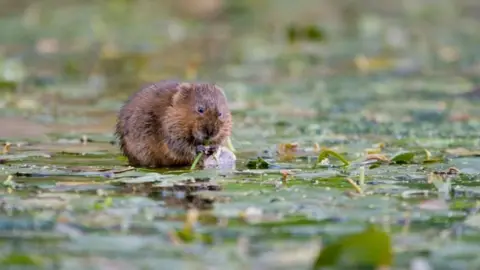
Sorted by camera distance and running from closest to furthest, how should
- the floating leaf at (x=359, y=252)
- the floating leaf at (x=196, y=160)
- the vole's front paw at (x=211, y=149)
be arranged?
the floating leaf at (x=359, y=252) < the floating leaf at (x=196, y=160) < the vole's front paw at (x=211, y=149)

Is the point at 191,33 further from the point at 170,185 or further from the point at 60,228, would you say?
the point at 60,228

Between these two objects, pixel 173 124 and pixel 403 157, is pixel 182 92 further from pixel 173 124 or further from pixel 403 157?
pixel 403 157

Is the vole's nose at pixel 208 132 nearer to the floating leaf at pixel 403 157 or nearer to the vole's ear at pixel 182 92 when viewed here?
the vole's ear at pixel 182 92

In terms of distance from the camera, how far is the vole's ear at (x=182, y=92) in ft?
25.4

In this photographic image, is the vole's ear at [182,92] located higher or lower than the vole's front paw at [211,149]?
higher

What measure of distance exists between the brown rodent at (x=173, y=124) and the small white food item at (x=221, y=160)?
72 millimetres

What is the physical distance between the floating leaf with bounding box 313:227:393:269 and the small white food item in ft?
9.85

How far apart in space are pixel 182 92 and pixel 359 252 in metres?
3.34

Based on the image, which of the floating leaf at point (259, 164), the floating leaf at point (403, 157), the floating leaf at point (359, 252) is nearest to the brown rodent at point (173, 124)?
the floating leaf at point (259, 164)

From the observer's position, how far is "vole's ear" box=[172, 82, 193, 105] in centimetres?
774

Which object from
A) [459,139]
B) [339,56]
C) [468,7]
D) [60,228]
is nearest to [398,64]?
[339,56]

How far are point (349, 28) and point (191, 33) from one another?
2909 mm

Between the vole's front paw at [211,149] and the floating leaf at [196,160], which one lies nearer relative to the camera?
the floating leaf at [196,160]

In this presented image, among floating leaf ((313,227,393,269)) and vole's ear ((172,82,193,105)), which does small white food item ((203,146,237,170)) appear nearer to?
vole's ear ((172,82,193,105))
